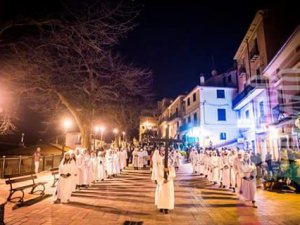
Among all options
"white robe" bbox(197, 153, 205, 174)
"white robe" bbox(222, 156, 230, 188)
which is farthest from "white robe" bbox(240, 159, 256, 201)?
"white robe" bbox(197, 153, 205, 174)

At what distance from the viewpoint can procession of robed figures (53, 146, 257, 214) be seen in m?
8.16

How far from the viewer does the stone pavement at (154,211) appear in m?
6.98

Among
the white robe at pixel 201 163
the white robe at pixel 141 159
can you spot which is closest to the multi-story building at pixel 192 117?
the white robe at pixel 141 159

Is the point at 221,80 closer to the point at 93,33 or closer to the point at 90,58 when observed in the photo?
the point at 90,58

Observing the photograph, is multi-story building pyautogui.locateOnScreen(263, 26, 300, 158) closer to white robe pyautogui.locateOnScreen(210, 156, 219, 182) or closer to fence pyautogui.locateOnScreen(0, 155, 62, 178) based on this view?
white robe pyautogui.locateOnScreen(210, 156, 219, 182)

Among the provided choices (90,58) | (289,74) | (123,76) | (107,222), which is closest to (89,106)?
(123,76)

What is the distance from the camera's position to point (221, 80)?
39750 millimetres

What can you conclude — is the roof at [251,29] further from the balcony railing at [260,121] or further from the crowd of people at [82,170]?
the crowd of people at [82,170]

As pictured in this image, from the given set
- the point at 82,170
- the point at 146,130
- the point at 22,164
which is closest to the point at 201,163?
the point at 82,170

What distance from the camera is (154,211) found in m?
8.05

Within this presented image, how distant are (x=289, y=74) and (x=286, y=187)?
8.33m

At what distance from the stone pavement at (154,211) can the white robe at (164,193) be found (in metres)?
0.27

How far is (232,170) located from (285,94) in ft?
27.2

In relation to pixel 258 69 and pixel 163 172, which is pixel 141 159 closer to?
pixel 258 69
